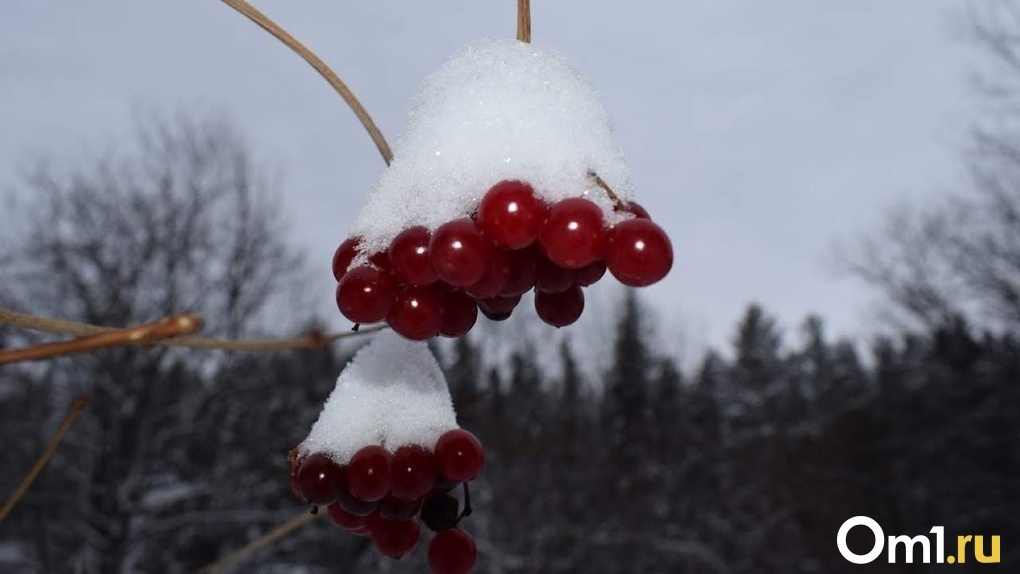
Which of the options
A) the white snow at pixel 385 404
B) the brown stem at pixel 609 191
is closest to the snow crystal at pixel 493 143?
the brown stem at pixel 609 191

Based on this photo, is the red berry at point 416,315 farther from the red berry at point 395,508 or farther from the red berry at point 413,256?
the red berry at point 395,508

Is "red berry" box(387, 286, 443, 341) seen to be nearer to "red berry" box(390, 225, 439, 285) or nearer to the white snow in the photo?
"red berry" box(390, 225, 439, 285)

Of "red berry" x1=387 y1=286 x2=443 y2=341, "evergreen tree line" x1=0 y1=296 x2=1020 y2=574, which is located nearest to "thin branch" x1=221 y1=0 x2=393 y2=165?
"red berry" x1=387 y1=286 x2=443 y2=341

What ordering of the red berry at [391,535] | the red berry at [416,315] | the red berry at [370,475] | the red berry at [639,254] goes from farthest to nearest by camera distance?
1. the red berry at [391,535]
2. the red berry at [370,475]
3. the red berry at [416,315]
4. the red berry at [639,254]

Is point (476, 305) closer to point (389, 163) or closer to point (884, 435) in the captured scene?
point (389, 163)

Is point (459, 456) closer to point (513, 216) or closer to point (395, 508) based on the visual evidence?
point (395, 508)

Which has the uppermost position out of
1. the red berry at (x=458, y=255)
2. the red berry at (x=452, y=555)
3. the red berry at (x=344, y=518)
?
the red berry at (x=458, y=255)

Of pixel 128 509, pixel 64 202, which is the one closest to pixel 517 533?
pixel 128 509
